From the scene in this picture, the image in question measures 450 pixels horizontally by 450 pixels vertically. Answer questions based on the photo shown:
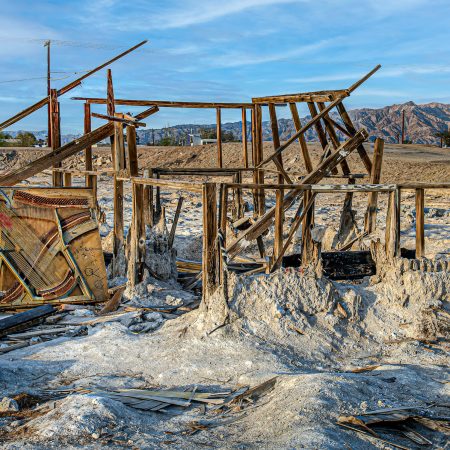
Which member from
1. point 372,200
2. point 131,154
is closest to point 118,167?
point 131,154

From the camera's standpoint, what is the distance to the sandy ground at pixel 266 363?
489cm

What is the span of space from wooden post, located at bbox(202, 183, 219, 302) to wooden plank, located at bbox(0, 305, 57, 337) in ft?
7.93

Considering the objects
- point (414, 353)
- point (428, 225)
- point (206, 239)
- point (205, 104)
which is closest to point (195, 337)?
point (206, 239)

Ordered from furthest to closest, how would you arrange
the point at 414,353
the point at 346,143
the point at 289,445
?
the point at 346,143
the point at 414,353
the point at 289,445

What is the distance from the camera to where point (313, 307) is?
7410 millimetres

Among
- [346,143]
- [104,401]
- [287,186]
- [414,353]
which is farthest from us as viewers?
[346,143]

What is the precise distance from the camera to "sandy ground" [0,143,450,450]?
4895 millimetres

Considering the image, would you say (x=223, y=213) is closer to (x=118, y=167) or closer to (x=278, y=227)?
Result: (x=278, y=227)

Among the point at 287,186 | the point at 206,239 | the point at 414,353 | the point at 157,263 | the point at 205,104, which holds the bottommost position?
the point at 414,353

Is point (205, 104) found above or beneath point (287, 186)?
above

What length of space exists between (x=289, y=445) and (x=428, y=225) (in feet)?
34.1

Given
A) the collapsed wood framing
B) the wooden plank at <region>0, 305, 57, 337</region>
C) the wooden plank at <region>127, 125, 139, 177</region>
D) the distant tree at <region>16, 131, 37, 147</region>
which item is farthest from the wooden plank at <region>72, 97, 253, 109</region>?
the distant tree at <region>16, 131, 37, 147</region>

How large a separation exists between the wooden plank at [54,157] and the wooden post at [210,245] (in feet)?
14.1

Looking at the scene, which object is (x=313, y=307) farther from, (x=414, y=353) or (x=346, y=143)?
(x=346, y=143)
